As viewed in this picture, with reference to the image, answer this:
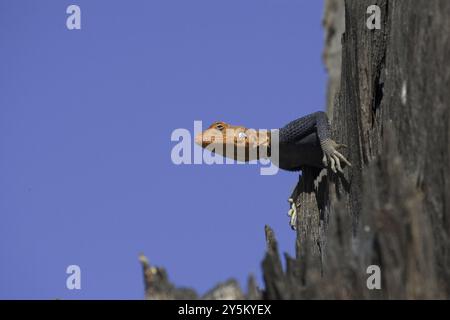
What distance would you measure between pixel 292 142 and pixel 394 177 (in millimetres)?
6417

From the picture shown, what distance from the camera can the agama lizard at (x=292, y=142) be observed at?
17.3 metres

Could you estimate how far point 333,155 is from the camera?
16.9 meters

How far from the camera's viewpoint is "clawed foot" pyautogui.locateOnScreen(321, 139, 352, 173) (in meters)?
16.8

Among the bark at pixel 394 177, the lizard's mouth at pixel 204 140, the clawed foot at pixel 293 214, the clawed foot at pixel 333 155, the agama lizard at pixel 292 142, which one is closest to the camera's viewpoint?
the bark at pixel 394 177

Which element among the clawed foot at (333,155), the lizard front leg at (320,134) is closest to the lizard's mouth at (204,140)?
the lizard front leg at (320,134)

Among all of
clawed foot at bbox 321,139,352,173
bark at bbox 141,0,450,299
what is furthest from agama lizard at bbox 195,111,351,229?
bark at bbox 141,0,450,299

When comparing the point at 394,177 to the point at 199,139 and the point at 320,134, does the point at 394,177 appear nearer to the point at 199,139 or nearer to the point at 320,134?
the point at 320,134

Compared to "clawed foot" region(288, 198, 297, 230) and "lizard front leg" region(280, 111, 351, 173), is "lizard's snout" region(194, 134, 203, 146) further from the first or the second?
"clawed foot" region(288, 198, 297, 230)

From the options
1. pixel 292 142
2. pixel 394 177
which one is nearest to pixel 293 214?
pixel 292 142

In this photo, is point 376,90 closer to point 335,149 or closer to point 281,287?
point 335,149

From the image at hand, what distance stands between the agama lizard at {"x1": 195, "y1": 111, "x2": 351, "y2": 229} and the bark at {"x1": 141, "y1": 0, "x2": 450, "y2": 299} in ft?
3.13

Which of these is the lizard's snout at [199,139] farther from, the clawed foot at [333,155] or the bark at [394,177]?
the bark at [394,177]
